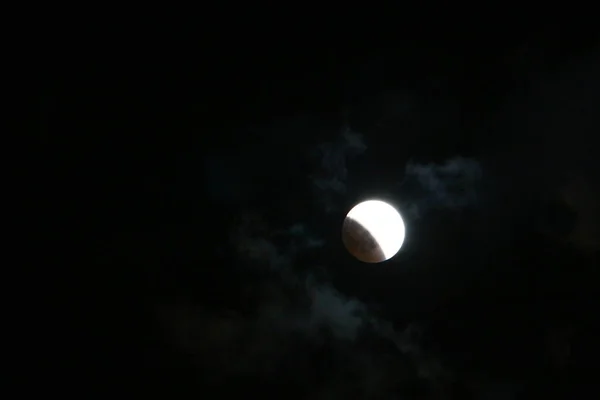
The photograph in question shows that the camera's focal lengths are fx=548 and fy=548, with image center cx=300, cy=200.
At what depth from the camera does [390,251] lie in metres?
13.5

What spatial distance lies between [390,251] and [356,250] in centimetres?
83

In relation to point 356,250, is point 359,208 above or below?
above

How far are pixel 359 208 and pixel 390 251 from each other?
131 centimetres

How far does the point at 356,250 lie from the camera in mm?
13500

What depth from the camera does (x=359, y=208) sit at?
13.7 meters

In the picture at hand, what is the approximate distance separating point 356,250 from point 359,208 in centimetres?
106
